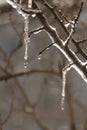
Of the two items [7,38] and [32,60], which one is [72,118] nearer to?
[32,60]

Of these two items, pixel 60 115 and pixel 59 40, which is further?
pixel 60 115

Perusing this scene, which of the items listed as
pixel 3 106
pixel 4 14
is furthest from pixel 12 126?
pixel 4 14

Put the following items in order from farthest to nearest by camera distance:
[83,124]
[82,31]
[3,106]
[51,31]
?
1. [3,106]
2. [83,124]
3. [82,31]
4. [51,31]

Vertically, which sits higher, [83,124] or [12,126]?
[83,124]

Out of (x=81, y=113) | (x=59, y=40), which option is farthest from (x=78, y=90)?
(x=59, y=40)

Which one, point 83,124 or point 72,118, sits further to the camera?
point 83,124

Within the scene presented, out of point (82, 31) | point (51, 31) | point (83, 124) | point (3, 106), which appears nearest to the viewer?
point (51, 31)

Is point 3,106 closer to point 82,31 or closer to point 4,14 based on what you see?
point 4,14

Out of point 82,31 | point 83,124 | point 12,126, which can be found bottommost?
Result: point 12,126

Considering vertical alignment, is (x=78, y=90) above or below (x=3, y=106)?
above
